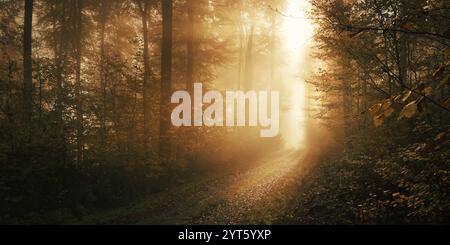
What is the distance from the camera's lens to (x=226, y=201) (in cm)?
1355

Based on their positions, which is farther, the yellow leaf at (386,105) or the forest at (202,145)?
the forest at (202,145)

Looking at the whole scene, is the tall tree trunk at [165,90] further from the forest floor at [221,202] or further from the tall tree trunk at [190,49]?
the tall tree trunk at [190,49]

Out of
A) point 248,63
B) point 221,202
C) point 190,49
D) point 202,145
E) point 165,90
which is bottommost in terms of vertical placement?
point 221,202

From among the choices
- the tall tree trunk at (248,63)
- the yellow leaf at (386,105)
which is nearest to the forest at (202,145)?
the yellow leaf at (386,105)

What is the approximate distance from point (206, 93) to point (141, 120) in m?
6.85

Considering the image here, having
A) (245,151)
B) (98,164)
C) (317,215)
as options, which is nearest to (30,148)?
(98,164)

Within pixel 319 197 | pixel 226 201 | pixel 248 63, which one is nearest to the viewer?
pixel 319 197

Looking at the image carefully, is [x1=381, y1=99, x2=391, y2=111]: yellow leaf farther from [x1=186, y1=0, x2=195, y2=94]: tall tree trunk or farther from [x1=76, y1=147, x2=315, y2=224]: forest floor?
[x1=186, y1=0, x2=195, y2=94]: tall tree trunk

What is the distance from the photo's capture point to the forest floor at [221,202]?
11.3 m

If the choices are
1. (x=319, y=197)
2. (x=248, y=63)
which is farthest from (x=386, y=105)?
(x=248, y=63)

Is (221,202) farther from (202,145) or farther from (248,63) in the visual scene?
(248,63)

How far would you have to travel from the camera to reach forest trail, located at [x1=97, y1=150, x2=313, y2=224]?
1128 cm

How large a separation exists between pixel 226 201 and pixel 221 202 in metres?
0.25
